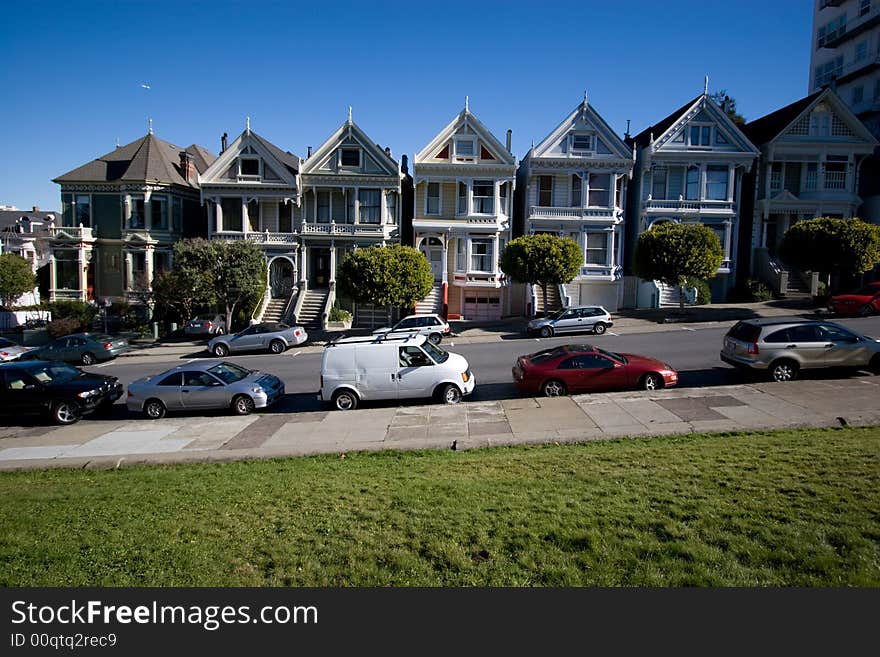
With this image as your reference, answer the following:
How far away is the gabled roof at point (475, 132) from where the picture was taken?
113 ft

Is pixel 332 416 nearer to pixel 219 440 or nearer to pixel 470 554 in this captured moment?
pixel 219 440

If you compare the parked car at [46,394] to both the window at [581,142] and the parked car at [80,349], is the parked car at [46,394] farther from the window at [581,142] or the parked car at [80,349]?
the window at [581,142]

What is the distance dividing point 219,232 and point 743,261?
32771 mm

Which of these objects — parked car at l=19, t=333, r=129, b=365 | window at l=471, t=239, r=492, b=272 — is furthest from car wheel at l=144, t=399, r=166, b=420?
window at l=471, t=239, r=492, b=272

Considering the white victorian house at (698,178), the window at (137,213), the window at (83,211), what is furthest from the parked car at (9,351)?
the white victorian house at (698,178)

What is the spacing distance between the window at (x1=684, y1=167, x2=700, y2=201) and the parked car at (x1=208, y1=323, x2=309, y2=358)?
24849 millimetres

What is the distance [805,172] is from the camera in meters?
35.3

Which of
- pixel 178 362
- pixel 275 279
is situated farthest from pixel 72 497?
pixel 275 279

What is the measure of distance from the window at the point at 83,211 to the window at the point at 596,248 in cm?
3188

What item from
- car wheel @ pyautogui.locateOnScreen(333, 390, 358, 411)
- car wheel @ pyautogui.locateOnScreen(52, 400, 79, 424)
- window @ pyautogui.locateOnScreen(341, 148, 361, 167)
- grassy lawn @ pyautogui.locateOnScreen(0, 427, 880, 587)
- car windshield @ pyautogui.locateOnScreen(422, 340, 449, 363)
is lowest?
car wheel @ pyautogui.locateOnScreen(52, 400, 79, 424)

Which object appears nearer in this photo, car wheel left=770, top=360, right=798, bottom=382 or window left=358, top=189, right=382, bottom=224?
car wheel left=770, top=360, right=798, bottom=382

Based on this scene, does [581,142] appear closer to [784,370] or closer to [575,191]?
[575,191]

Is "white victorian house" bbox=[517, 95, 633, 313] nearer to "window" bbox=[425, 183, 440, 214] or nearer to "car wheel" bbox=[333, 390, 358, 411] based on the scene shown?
"window" bbox=[425, 183, 440, 214]

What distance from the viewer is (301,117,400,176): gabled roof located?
3525 centimetres
